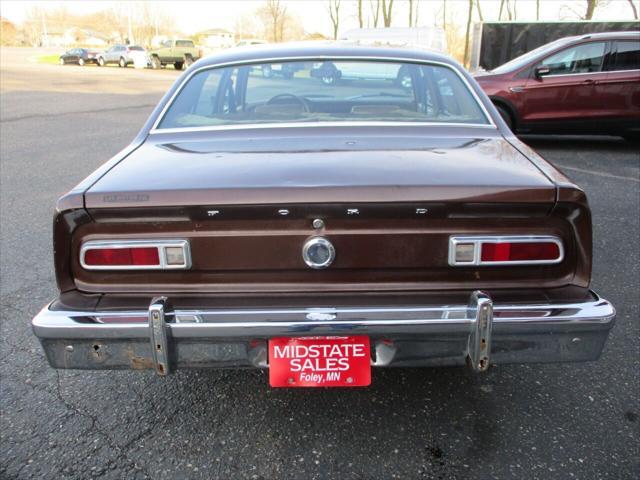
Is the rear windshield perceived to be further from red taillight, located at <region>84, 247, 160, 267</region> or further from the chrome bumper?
the chrome bumper

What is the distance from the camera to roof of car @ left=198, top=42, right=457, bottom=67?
3.25 metres

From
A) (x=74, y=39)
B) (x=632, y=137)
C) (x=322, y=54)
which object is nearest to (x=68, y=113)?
(x=322, y=54)

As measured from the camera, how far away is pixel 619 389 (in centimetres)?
263

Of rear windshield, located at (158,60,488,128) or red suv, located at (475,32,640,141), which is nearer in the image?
rear windshield, located at (158,60,488,128)

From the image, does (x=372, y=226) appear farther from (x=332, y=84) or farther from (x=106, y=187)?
(x=332, y=84)

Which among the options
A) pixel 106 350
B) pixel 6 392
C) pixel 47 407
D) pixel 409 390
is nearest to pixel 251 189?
pixel 106 350

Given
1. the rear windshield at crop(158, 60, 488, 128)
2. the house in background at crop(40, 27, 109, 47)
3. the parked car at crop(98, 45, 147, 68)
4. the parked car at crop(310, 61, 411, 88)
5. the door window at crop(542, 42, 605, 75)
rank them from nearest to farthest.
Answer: the rear windshield at crop(158, 60, 488, 128) < the parked car at crop(310, 61, 411, 88) < the door window at crop(542, 42, 605, 75) < the parked car at crop(98, 45, 147, 68) < the house in background at crop(40, 27, 109, 47)

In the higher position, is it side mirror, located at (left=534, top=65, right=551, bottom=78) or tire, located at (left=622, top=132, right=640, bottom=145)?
side mirror, located at (left=534, top=65, right=551, bottom=78)

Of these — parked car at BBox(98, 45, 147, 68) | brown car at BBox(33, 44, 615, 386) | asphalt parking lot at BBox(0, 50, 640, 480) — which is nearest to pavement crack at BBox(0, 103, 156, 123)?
asphalt parking lot at BBox(0, 50, 640, 480)

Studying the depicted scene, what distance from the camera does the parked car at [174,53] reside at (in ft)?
115

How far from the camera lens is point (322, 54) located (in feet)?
10.7

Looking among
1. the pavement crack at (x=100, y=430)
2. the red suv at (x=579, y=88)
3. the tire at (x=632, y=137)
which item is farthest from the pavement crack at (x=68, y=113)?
the tire at (x=632, y=137)

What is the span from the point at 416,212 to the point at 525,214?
0.40 m

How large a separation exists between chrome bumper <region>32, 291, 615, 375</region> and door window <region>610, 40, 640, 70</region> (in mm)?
7391
